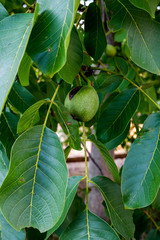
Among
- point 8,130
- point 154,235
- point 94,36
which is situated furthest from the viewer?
point 154,235

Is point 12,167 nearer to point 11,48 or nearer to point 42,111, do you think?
point 11,48

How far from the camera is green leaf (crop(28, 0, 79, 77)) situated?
0.50 metres

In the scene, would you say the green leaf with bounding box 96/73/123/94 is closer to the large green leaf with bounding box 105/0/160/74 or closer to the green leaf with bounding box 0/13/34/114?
the large green leaf with bounding box 105/0/160/74

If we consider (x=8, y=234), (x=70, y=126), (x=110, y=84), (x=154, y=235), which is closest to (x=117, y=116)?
(x=110, y=84)

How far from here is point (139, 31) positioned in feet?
2.39

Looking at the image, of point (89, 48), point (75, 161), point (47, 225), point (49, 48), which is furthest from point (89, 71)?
point (75, 161)

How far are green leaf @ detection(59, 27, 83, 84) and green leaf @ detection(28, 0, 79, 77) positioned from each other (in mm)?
158

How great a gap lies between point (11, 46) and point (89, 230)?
457mm

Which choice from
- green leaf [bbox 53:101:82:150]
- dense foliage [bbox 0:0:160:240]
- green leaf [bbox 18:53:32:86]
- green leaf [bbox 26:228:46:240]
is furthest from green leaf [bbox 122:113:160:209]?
green leaf [bbox 26:228:46:240]

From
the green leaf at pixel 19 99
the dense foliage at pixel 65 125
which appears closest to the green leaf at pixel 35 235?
the dense foliage at pixel 65 125

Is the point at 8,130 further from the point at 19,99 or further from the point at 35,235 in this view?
the point at 35,235

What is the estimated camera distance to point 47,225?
0.55m

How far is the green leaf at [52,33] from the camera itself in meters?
0.50

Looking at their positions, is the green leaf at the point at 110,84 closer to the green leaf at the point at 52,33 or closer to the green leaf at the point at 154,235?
the green leaf at the point at 52,33
